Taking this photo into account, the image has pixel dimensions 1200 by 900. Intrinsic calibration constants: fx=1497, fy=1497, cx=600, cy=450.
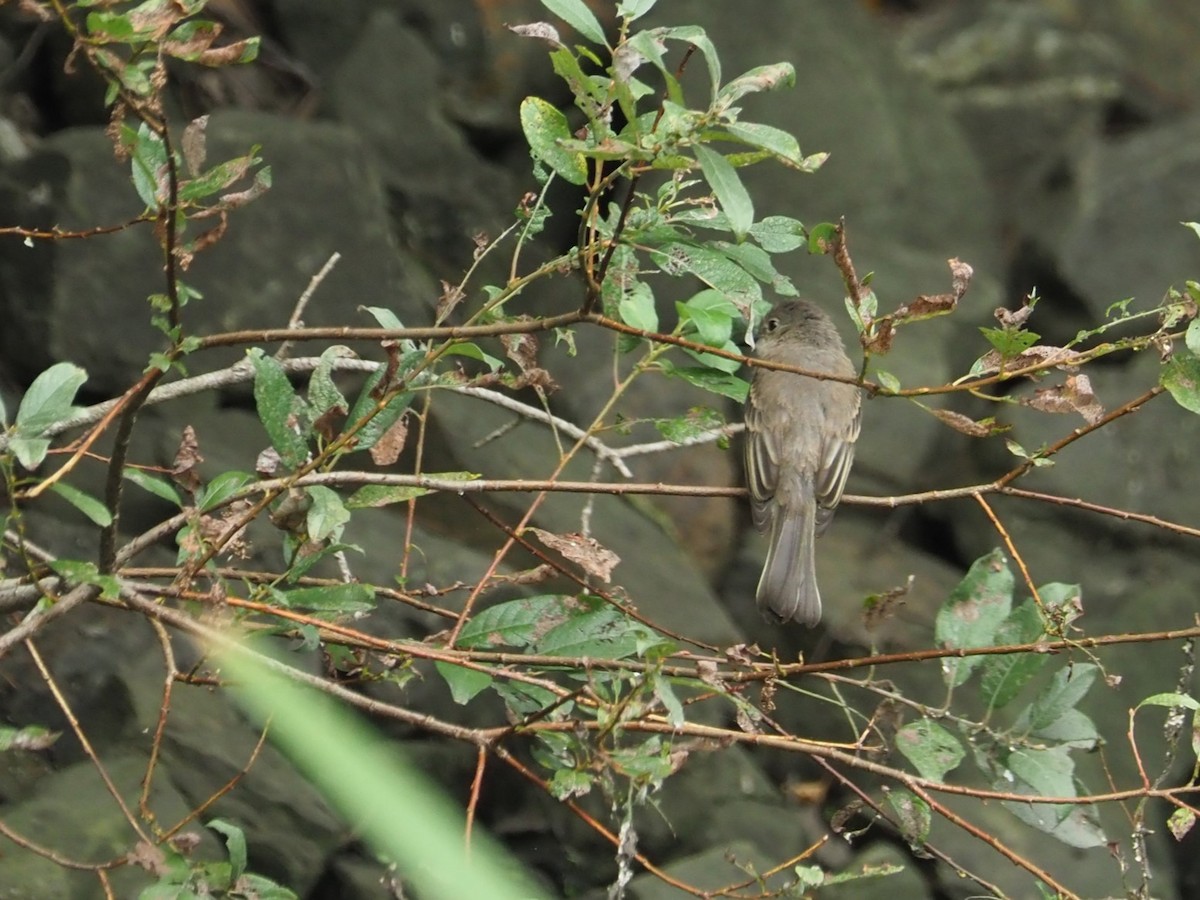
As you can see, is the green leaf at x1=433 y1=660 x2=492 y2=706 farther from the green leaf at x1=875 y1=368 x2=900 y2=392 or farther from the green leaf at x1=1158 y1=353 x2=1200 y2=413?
the green leaf at x1=1158 y1=353 x2=1200 y2=413

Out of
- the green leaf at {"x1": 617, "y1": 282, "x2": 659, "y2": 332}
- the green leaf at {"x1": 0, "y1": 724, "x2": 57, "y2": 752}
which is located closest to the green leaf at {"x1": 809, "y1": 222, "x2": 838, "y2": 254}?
the green leaf at {"x1": 617, "y1": 282, "x2": 659, "y2": 332}

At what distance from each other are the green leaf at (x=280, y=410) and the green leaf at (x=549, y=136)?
69cm

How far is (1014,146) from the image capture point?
10.8m

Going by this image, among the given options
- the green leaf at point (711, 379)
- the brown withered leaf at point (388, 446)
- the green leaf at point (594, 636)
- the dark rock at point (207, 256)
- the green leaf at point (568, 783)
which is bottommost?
the dark rock at point (207, 256)

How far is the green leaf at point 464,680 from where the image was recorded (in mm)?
2842

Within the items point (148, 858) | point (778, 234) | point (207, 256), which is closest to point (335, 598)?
point (148, 858)

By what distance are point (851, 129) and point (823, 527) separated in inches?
183

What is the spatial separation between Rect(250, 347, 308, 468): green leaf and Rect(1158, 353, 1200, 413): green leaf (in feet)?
5.28

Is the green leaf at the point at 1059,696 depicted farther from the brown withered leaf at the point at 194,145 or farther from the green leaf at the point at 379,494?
the brown withered leaf at the point at 194,145

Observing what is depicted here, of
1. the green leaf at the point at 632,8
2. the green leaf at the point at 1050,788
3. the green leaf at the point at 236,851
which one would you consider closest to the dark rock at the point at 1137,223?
the green leaf at the point at 1050,788

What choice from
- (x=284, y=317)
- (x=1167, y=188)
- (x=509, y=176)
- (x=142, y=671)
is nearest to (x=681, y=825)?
(x=142, y=671)

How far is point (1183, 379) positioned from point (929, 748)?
93 centimetres

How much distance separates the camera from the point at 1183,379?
8.87 feet

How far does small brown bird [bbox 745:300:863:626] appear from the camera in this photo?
16.3 ft
